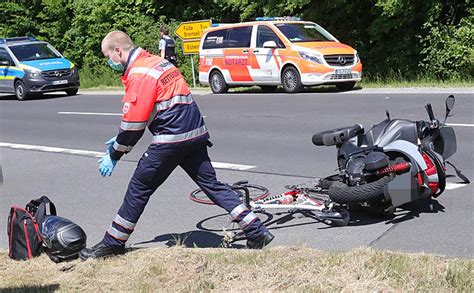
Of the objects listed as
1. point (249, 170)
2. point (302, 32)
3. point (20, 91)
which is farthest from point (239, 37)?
point (249, 170)

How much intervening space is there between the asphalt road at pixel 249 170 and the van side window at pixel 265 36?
1.40 meters

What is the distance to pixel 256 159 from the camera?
1030cm

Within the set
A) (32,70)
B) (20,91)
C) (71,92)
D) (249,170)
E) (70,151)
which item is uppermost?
(249,170)

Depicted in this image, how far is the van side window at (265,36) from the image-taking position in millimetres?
19375

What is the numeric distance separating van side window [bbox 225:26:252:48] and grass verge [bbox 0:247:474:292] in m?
15.0

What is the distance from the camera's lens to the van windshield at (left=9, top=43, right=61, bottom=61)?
25328 mm

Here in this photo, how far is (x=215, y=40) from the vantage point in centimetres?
2131

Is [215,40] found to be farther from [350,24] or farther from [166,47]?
[350,24]

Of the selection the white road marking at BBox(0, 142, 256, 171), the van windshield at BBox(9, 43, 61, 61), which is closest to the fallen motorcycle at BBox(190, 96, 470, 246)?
the white road marking at BBox(0, 142, 256, 171)

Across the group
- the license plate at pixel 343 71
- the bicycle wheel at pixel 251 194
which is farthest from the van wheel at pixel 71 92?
the bicycle wheel at pixel 251 194

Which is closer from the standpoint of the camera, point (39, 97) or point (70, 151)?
point (70, 151)

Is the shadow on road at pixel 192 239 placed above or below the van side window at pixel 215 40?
above

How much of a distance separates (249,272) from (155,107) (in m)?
1.44

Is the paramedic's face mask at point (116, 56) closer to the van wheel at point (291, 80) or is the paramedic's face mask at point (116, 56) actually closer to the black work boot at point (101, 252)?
the black work boot at point (101, 252)
